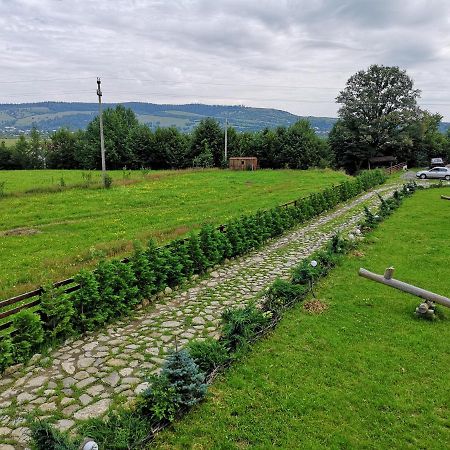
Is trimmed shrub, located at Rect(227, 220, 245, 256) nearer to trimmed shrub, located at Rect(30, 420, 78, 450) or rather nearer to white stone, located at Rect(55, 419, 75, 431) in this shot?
white stone, located at Rect(55, 419, 75, 431)

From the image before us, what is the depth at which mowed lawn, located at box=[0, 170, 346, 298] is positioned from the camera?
44.8ft

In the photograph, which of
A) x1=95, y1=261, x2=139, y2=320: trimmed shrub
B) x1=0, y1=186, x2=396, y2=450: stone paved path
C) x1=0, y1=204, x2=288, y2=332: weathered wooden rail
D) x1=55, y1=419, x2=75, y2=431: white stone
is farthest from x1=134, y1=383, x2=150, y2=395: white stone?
x1=0, y1=204, x2=288, y2=332: weathered wooden rail

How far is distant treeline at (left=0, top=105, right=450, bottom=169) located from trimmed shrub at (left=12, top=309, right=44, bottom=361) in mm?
49739

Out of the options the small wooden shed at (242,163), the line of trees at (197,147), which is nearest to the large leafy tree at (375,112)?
the line of trees at (197,147)

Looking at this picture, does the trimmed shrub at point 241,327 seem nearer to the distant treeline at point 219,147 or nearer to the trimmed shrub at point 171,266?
the trimmed shrub at point 171,266

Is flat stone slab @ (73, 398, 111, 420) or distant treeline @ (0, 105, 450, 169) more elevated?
distant treeline @ (0, 105, 450, 169)

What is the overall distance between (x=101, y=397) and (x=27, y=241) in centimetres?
1245

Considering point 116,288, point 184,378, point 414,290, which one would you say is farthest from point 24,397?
point 414,290

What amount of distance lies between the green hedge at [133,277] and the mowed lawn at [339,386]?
3618 millimetres

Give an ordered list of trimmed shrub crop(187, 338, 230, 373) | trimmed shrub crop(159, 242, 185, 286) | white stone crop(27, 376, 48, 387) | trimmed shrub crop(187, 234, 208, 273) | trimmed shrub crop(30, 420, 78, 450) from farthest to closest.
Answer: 1. trimmed shrub crop(187, 234, 208, 273)
2. trimmed shrub crop(159, 242, 185, 286)
3. trimmed shrub crop(187, 338, 230, 373)
4. white stone crop(27, 376, 48, 387)
5. trimmed shrub crop(30, 420, 78, 450)

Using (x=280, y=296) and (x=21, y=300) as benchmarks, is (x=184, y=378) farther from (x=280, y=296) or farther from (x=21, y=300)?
(x=21, y=300)

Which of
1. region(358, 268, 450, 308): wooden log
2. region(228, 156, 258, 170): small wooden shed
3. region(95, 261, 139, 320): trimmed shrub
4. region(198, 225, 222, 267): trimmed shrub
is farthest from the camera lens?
region(228, 156, 258, 170): small wooden shed

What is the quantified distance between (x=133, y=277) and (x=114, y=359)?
2.62m

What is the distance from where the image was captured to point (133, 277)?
32.9ft
